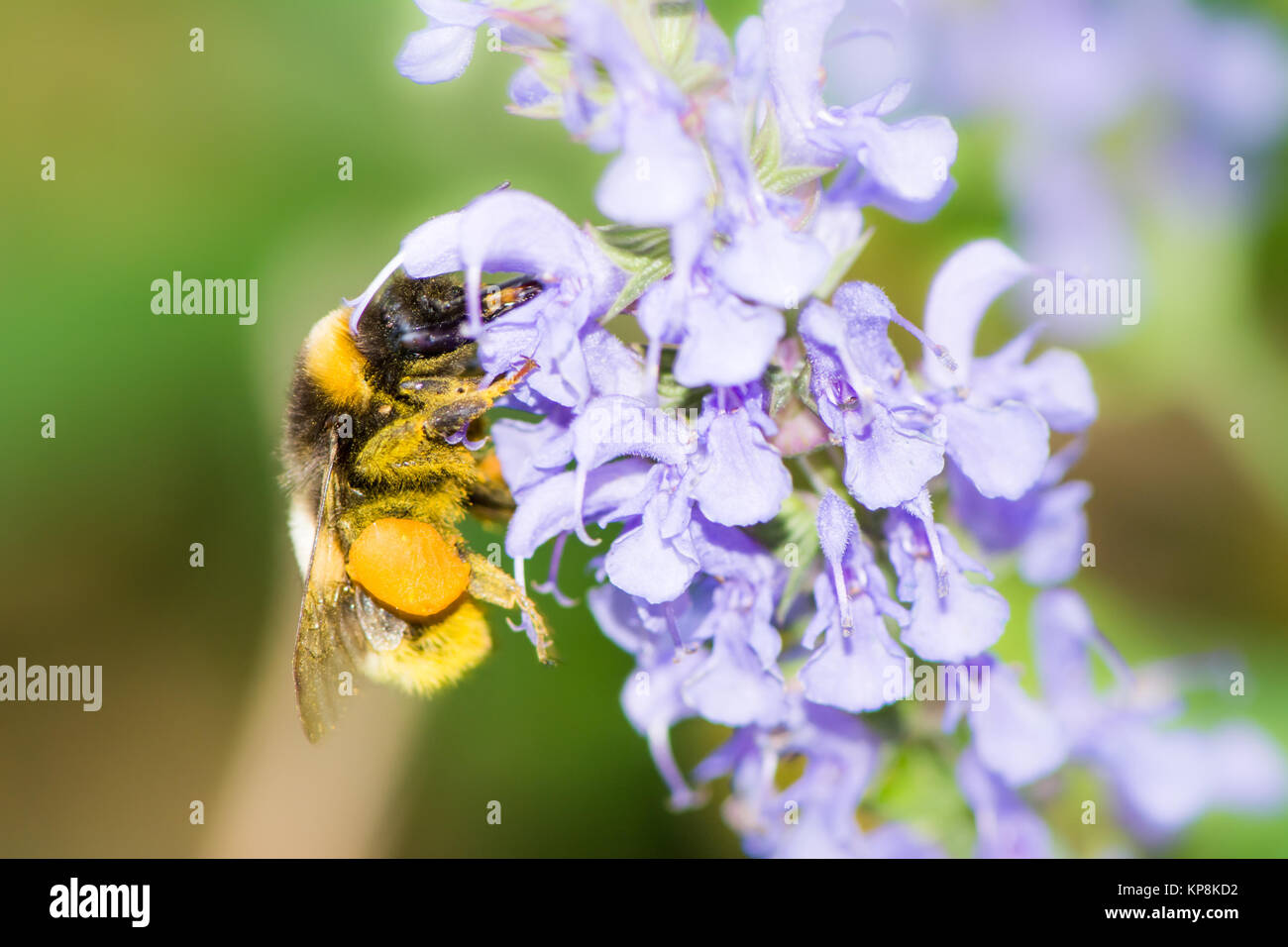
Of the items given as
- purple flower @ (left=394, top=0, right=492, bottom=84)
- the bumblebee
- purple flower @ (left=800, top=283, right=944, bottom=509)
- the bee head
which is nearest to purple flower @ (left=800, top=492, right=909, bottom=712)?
purple flower @ (left=800, top=283, right=944, bottom=509)

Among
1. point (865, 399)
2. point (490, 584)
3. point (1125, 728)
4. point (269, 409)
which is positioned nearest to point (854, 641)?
point (865, 399)

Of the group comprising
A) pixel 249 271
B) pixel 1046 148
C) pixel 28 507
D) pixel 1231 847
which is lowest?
pixel 1231 847

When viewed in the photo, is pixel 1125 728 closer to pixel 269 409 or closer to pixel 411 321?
pixel 411 321

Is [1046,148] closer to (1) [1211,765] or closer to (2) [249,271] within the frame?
(1) [1211,765]

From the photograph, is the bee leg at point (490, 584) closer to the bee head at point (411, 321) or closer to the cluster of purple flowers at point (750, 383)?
the cluster of purple flowers at point (750, 383)

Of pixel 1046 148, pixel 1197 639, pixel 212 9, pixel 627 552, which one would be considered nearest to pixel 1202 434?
pixel 1197 639
